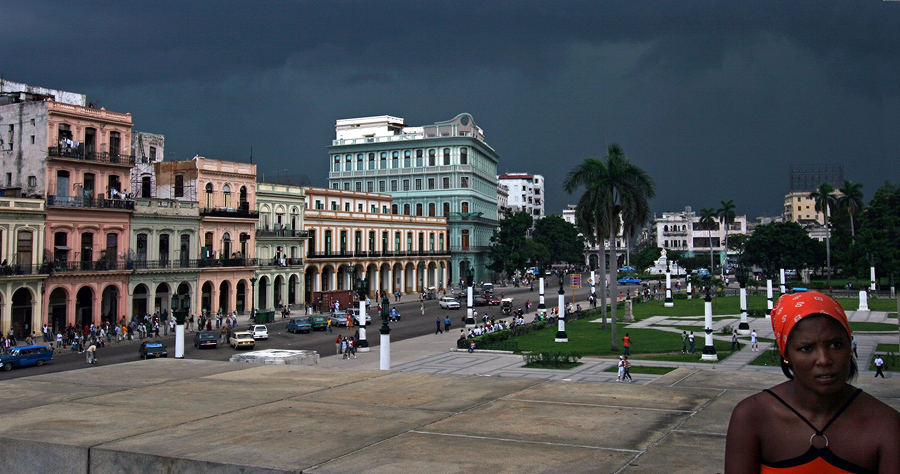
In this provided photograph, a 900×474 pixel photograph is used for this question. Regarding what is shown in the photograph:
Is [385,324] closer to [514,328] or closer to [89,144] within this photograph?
[514,328]

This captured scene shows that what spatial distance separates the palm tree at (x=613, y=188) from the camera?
38844 millimetres

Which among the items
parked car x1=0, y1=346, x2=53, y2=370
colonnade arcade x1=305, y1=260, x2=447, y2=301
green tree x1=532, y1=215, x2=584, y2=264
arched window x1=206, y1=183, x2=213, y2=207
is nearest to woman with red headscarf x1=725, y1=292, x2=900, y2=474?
parked car x1=0, y1=346, x2=53, y2=370

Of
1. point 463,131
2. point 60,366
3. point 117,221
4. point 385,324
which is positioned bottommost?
point 60,366

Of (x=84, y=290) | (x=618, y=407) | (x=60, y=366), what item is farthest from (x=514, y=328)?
(x=618, y=407)

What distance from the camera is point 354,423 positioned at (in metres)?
6.39

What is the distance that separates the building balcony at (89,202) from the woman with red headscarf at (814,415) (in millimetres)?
48060

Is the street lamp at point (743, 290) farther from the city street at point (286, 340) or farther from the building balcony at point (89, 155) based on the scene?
the building balcony at point (89, 155)

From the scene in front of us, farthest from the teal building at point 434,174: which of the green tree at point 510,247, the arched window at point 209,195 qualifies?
the arched window at point 209,195

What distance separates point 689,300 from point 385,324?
168 ft

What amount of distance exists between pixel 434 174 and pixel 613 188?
55.7m

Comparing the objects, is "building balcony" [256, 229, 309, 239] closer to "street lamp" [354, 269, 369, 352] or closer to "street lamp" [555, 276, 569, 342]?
"street lamp" [354, 269, 369, 352]

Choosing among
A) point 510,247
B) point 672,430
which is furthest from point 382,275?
point 672,430

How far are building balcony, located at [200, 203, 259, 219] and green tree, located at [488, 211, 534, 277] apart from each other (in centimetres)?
4167

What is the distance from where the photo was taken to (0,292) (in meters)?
39.5
